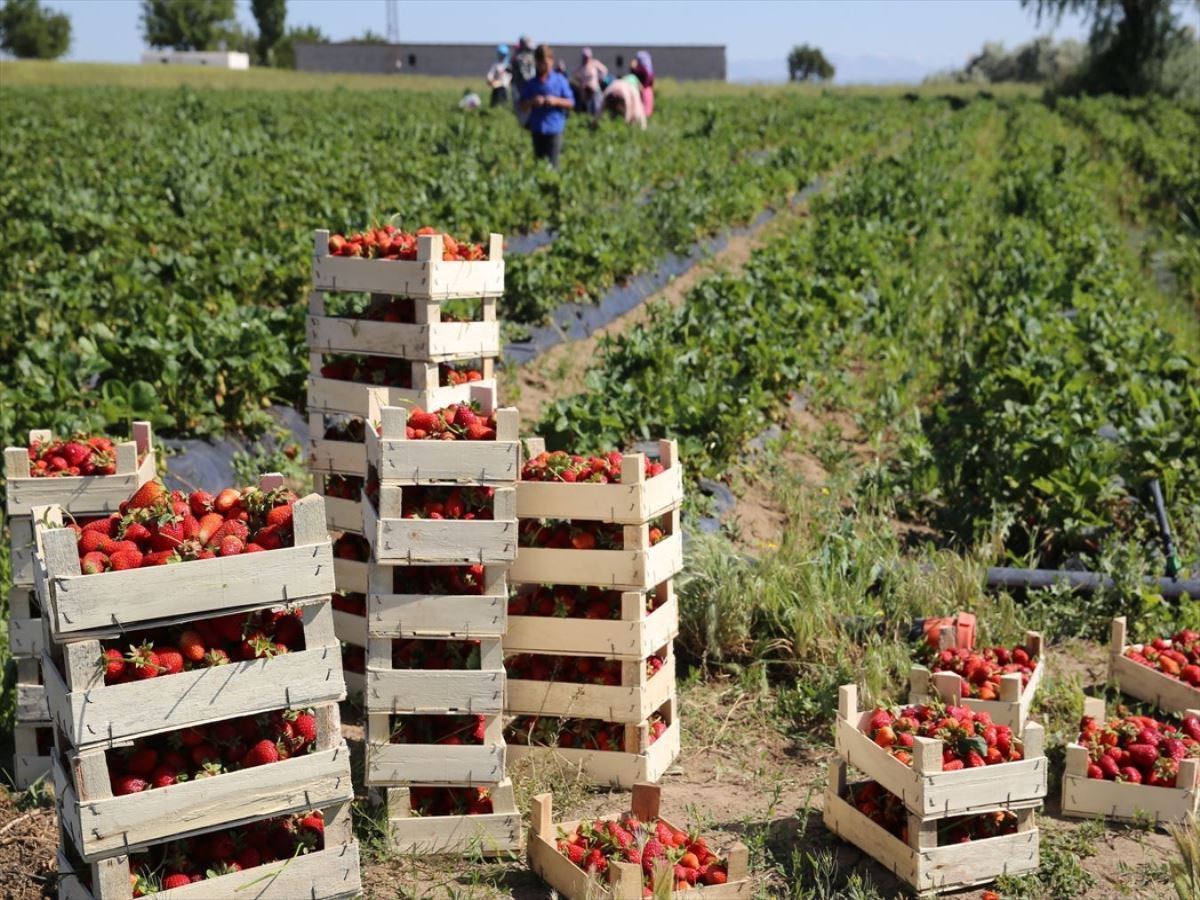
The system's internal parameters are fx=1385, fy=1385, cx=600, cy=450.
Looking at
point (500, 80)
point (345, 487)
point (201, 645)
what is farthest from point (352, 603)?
point (500, 80)

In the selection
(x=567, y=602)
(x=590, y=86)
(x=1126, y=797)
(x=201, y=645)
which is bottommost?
(x=1126, y=797)

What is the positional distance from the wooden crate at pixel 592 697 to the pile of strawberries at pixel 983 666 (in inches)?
51.0

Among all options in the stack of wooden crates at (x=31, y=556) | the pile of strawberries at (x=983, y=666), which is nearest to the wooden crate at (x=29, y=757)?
the stack of wooden crates at (x=31, y=556)

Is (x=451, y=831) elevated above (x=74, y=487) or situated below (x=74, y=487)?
below

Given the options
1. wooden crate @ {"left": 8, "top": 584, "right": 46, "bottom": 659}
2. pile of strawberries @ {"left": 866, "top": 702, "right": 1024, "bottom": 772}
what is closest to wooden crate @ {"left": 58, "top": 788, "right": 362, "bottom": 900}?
wooden crate @ {"left": 8, "top": 584, "right": 46, "bottom": 659}

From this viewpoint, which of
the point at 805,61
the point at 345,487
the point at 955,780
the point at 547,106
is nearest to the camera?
the point at 955,780

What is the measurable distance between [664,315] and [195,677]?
7634 mm

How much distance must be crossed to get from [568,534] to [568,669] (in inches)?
21.1

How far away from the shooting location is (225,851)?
4027 mm

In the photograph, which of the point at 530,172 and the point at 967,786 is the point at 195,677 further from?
the point at 530,172

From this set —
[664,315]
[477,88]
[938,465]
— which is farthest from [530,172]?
[477,88]

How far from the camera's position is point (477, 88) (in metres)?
56.9

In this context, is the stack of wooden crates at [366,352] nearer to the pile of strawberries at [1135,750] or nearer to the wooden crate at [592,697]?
the wooden crate at [592,697]

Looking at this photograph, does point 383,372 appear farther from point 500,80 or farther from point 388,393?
point 500,80
